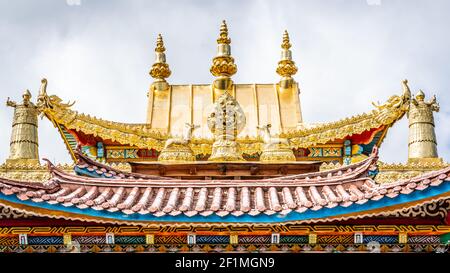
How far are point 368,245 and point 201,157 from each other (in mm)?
13076

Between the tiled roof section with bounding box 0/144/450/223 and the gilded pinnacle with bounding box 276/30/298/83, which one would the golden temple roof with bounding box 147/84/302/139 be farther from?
the tiled roof section with bounding box 0/144/450/223

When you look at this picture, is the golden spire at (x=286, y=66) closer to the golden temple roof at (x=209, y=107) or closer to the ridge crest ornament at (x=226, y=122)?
the golden temple roof at (x=209, y=107)

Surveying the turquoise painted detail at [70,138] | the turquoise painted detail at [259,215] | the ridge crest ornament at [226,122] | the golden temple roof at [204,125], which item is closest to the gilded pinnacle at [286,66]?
the golden temple roof at [204,125]

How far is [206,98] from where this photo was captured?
2984cm

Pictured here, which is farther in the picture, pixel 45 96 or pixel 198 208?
pixel 45 96

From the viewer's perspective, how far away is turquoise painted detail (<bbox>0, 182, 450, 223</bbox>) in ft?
41.2

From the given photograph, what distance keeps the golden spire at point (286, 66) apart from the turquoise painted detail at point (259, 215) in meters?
17.5

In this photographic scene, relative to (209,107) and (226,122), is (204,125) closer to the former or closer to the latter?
(209,107)

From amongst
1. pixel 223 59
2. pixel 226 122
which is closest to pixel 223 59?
pixel 223 59

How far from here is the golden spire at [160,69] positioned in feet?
99.2
